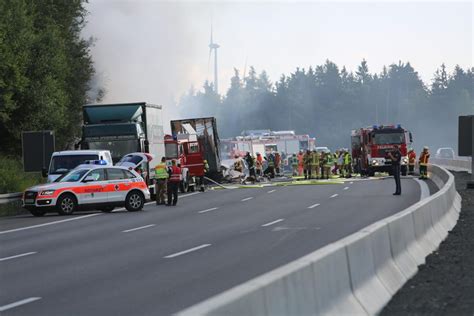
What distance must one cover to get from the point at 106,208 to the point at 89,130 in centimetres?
539

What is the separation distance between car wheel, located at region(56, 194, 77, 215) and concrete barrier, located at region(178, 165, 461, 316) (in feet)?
53.1

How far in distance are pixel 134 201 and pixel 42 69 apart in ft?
70.8

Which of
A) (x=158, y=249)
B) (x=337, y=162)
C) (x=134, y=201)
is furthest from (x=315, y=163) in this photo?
(x=158, y=249)

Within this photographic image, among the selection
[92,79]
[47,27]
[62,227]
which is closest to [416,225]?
[62,227]

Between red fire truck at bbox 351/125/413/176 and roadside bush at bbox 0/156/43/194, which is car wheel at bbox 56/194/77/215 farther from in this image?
A: red fire truck at bbox 351/125/413/176

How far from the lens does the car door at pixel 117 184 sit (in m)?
31.0

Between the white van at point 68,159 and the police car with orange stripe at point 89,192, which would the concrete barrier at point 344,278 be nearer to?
the police car with orange stripe at point 89,192

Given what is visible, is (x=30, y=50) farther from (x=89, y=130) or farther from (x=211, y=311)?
(x=211, y=311)

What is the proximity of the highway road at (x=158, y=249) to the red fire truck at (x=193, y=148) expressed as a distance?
1122 cm

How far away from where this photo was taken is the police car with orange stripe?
98.5ft

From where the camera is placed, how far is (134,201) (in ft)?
104

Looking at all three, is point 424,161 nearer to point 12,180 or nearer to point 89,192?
point 12,180

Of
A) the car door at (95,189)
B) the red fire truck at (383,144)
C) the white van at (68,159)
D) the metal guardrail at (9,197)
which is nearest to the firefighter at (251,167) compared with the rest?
the red fire truck at (383,144)

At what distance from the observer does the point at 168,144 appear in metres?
45.4
